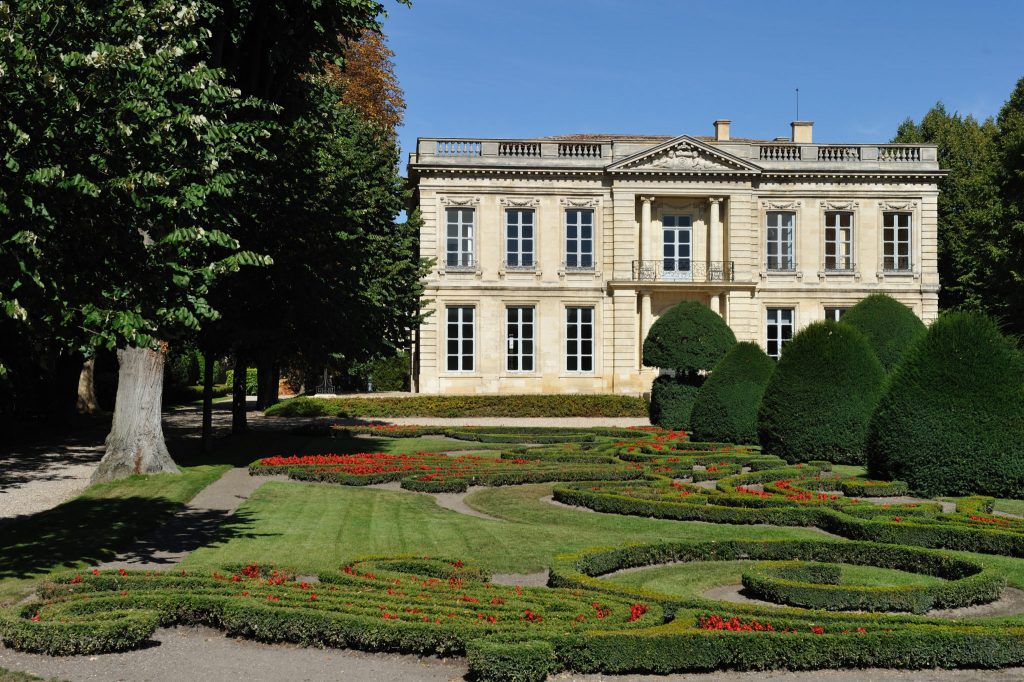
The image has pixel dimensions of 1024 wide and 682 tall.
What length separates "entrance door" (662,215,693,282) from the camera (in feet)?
148

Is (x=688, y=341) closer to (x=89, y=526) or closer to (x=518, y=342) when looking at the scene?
(x=518, y=342)

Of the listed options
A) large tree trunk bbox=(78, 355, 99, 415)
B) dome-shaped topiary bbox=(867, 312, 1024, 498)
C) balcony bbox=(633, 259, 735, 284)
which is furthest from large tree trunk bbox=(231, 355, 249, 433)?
balcony bbox=(633, 259, 735, 284)

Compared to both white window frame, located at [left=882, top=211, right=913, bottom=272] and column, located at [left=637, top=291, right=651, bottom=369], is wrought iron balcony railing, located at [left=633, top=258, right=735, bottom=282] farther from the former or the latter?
white window frame, located at [left=882, top=211, right=913, bottom=272]

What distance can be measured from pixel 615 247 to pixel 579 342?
4.37 meters

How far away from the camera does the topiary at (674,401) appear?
31.1m

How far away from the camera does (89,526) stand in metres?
13.7

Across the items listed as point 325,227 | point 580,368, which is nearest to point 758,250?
point 580,368

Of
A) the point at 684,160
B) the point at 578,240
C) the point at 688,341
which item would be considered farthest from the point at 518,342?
the point at 688,341

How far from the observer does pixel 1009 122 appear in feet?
144

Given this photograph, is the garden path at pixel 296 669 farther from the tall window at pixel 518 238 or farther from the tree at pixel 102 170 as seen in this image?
the tall window at pixel 518 238

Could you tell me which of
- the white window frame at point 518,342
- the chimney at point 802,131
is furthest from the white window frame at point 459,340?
the chimney at point 802,131

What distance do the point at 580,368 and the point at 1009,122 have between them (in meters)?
21.1

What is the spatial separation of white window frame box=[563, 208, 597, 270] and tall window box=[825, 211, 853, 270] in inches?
411

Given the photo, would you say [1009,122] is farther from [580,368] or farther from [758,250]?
[580,368]
